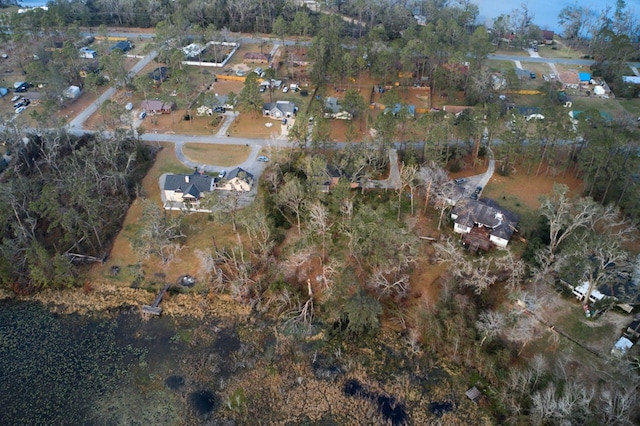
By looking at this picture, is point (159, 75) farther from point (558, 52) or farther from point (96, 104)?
point (558, 52)

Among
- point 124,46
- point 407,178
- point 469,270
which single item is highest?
point 124,46

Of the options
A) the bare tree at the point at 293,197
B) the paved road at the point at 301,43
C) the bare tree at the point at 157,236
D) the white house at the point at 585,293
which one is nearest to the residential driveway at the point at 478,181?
the white house at the point at 585,293

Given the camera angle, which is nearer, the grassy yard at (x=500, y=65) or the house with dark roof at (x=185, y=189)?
the house with dark roof at (x=185, y=189)

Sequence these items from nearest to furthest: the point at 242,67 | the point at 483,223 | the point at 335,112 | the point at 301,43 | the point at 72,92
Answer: the point at 483,223
the point at 335,112
the point at 72,92
the point at 242,67
the point at 301,43

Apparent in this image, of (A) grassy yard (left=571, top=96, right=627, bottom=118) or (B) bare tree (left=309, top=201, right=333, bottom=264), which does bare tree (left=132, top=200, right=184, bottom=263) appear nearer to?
(B) bare tree (left=309, top=201, right=333, bottom=264)

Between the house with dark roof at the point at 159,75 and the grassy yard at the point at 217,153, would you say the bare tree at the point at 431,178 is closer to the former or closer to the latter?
the grassy yard at the point at 217,153

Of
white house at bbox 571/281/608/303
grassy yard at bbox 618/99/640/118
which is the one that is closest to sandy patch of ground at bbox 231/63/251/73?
grassy yard at bbox 618/99/640/118

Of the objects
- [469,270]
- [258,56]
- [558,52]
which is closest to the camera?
[469,270]

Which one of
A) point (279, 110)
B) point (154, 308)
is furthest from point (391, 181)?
point (154, 308)
